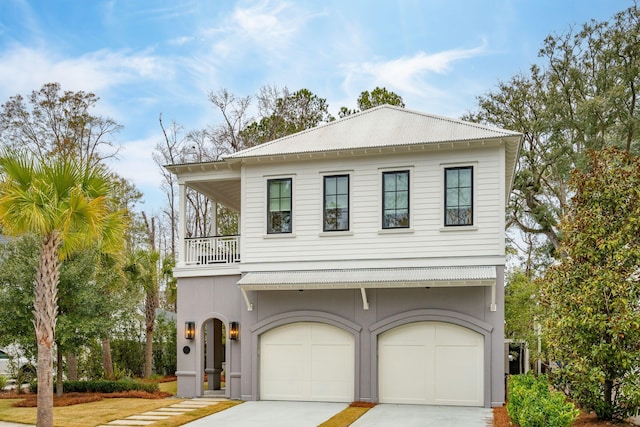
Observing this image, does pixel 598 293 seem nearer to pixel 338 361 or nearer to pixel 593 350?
pixel 593 350

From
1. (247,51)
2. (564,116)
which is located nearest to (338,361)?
(247,51)

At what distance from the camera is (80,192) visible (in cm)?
1170

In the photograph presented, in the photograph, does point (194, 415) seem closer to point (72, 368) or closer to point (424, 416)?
point (424, 416)

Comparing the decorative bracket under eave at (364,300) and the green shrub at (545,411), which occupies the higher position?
the decorative bracket under eave at (364,300)

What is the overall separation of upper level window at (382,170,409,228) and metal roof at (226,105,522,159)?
859 mm

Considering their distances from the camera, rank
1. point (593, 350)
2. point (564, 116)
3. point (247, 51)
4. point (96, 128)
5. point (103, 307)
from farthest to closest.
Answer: point (96, 128) < point (564, 116) < point (247, 51) < point (103, 307) < point (593, 350)

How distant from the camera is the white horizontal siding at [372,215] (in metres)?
15.8

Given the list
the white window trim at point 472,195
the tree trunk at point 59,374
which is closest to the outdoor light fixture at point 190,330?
the tree trunk at point 59,374

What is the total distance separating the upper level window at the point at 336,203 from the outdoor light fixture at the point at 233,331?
3.51 metres

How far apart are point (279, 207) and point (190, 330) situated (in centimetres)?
406

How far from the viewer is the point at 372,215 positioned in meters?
16.6

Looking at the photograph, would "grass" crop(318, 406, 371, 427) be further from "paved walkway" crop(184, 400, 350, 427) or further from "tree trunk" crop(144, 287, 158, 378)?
"tree trunk" crop(144, 287, 158, 378)

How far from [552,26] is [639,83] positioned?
4.21 metres

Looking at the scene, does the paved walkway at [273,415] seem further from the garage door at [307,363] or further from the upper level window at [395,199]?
the upper level window at [395,199]
